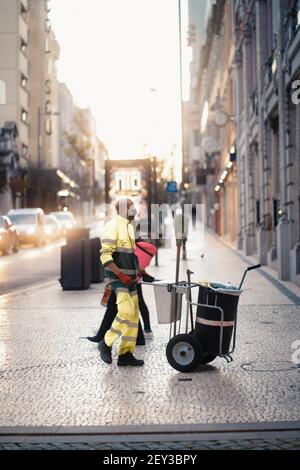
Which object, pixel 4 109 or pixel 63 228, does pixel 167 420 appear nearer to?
pixel 63 228

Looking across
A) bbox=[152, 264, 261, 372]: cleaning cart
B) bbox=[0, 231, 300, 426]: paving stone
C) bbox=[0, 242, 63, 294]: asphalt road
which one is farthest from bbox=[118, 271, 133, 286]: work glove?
bbox=[0, 242, 63, 294]: asphalt road

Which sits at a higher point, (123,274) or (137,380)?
(123,274)

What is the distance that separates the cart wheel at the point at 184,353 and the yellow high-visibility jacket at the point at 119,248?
785mm

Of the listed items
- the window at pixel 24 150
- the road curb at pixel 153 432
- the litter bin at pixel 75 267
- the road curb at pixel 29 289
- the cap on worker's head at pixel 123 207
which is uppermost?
the window at pixel 24 150

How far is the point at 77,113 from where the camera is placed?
103 m

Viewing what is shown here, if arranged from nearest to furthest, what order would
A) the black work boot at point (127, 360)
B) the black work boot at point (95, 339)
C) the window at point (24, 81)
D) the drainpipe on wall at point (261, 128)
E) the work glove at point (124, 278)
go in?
the work glove at point (124, 278) < the black work boot at point (127, 360) < the black work boot at point (95, 339) < the drainpipe on wall at point (261, 128) < the window at point (24, 81)

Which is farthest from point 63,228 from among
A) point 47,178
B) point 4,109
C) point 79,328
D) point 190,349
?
point 190,349

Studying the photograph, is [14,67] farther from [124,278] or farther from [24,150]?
[124,278]

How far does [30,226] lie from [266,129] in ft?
53.0

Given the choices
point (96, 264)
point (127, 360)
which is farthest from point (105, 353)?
point (96, 264)

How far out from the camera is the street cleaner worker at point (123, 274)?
24.5 feet

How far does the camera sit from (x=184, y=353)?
724 cm

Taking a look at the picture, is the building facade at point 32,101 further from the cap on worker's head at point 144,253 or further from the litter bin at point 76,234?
the cap on worker's head at point 144,253

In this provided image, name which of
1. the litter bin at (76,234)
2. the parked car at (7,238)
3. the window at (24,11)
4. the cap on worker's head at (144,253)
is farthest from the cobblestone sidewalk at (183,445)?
the window at (24,11)
